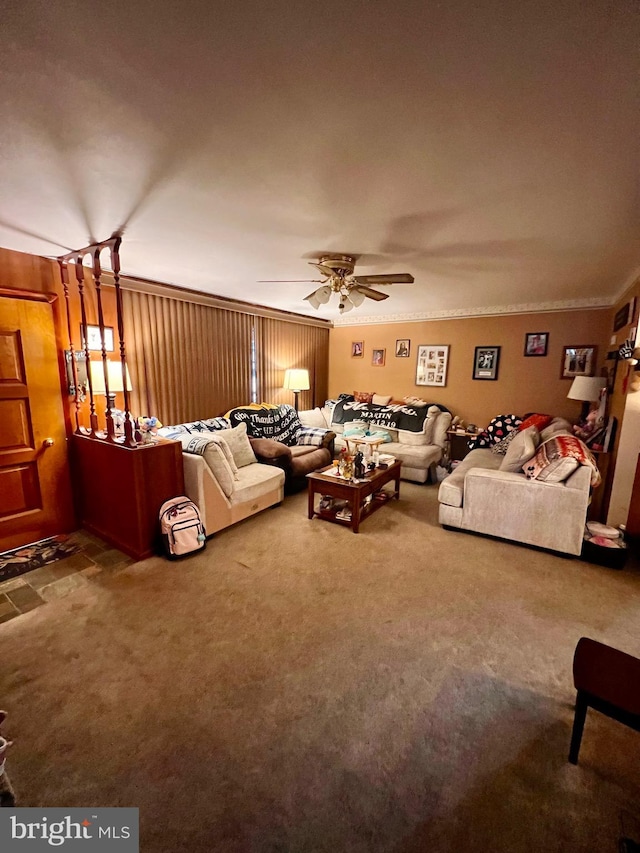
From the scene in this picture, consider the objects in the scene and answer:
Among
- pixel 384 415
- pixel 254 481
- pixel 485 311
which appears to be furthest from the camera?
pixel 384 415

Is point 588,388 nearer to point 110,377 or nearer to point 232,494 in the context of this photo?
point 232,494

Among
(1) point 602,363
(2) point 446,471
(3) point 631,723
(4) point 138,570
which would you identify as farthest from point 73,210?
(1) point 602,363

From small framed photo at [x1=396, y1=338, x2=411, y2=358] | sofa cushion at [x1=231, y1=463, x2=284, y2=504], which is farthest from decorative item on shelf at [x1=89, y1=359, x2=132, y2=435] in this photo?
small framed photo at [x1=396, y1=338, x2=411, y2=358]

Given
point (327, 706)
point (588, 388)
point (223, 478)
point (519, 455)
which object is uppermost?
point (588, 388)

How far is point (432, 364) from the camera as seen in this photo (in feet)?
18.4

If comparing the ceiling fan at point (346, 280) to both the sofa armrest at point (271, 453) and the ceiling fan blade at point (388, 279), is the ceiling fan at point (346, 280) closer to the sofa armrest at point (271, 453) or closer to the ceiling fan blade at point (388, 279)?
the ceiling fan blade at point (388, 279)

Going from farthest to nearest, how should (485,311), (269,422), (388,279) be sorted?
(485,311) < (269,422) < (388,279)

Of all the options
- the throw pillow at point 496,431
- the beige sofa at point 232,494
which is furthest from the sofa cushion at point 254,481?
the throw pillow at point 496,431

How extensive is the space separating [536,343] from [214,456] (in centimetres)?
449

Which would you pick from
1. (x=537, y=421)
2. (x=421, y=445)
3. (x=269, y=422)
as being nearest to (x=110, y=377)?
(x=269, y=422)

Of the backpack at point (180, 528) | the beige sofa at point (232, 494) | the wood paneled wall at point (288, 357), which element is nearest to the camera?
Answer: the backpack at point (180, 528)

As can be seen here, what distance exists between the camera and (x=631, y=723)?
117 centimetres

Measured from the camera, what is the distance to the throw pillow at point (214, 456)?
300 cm

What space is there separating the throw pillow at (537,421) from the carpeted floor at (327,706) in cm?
204
